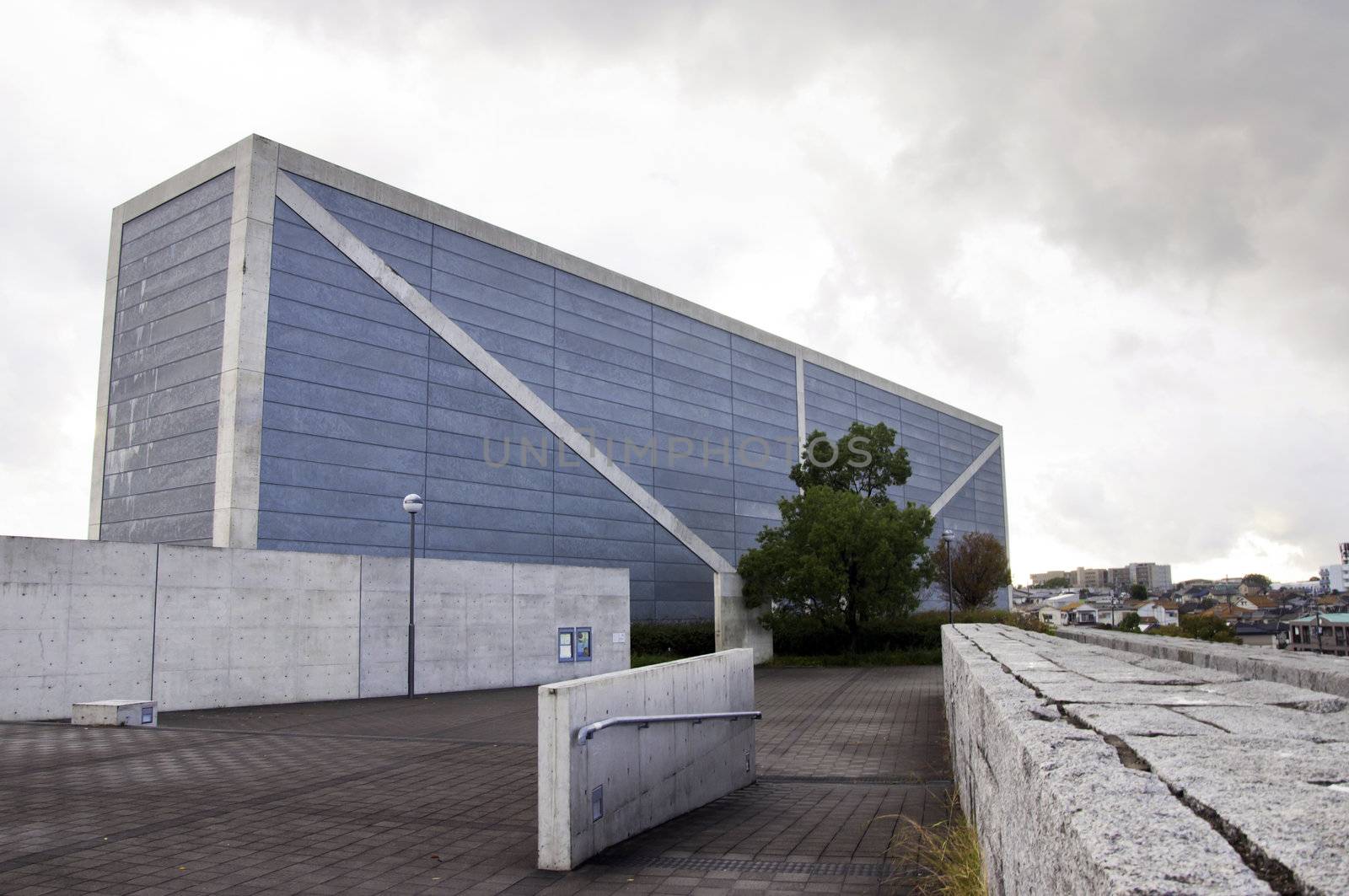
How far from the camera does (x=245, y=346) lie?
28.5 metres

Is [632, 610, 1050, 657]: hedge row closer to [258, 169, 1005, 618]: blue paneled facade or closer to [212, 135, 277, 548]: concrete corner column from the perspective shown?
[258, 169, 1005, 618]: blue paneled facade

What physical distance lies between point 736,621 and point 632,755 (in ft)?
95.9

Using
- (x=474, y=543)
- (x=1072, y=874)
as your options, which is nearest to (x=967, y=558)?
(x=474, y=543)

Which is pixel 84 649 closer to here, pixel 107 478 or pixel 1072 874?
pixel 107 478

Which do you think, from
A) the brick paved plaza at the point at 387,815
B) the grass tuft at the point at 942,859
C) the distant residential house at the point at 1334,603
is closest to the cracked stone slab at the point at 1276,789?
the grass tuft at the point at 942,859

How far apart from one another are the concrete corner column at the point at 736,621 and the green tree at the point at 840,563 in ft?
1.56

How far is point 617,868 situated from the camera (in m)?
7.01

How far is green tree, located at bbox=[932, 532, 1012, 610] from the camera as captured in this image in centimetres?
6056

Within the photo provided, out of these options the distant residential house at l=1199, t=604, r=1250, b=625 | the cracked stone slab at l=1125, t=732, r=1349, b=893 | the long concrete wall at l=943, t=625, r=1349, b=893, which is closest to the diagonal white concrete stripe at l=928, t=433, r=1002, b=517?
the distant residential house at l=1199, t=604, r=1250, b=625

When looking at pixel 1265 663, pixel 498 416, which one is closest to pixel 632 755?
pixel 1265 663

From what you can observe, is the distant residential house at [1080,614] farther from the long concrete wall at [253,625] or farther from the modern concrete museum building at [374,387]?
the long concrete wall at [253,625]

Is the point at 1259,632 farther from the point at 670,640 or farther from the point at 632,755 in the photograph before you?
the point at 632,755

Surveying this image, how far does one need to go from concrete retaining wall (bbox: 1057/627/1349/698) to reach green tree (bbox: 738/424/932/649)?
25.5 meters

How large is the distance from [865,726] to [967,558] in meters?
48.0
